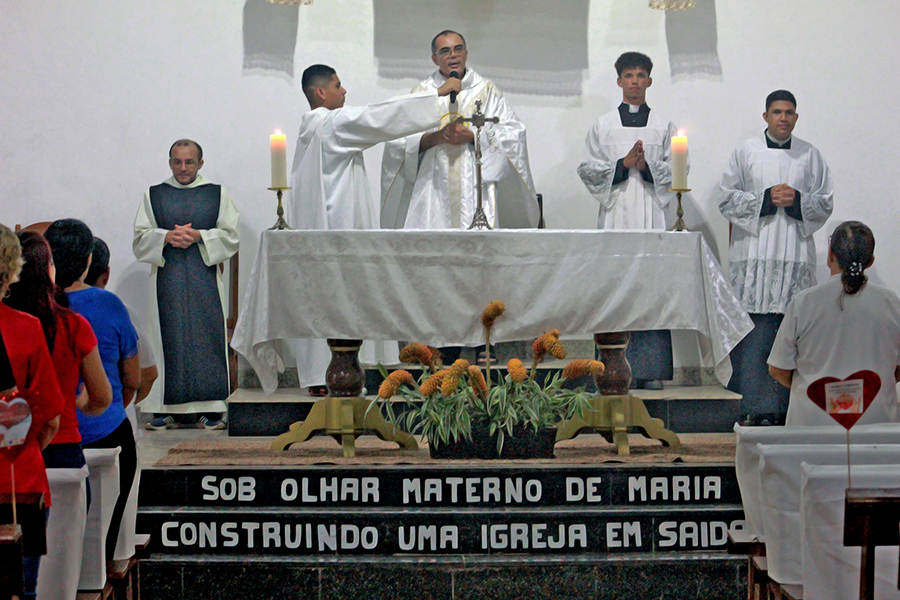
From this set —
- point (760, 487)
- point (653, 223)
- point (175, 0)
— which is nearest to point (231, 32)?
point (175, 0)

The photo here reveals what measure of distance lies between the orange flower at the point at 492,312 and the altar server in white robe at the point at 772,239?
2.45 m

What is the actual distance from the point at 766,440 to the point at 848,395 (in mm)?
545

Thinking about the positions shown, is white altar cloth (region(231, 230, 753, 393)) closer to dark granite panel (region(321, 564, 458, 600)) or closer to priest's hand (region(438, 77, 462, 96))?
priest's hand (region(438, 77, 462, 96))

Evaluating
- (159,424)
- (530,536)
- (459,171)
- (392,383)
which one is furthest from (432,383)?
(159,424)

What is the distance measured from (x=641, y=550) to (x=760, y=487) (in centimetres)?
130

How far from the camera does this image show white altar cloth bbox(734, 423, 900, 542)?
3074mm

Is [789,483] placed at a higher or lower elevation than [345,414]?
higher

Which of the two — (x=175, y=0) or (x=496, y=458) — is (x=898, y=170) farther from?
(x=175, y=0)

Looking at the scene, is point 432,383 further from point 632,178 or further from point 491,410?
point 632,178

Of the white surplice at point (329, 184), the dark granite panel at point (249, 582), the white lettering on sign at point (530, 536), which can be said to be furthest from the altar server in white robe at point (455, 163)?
the dark granite panel at point (249, 582)

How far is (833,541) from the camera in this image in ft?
8.47

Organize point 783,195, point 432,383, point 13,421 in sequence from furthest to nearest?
1. point 783,195
2. point 432,383
3. point 13,421

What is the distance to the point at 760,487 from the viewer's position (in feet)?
9.82

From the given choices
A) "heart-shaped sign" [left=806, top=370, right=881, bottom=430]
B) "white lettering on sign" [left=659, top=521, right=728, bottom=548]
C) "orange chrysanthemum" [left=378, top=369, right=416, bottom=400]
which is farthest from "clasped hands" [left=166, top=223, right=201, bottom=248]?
"heart-shaped sign" [left=806, top=370, right=881, bottom=430]
